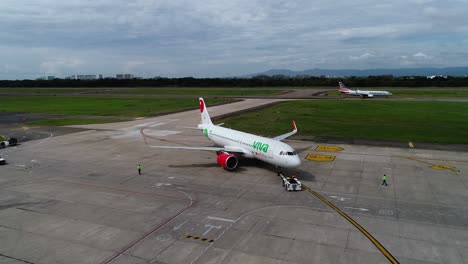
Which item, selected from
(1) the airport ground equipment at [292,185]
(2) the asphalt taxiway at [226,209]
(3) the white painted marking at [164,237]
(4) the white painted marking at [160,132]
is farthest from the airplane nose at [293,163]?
(4) the white painted marking at [160,132]

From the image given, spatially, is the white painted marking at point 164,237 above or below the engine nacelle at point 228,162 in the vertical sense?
below

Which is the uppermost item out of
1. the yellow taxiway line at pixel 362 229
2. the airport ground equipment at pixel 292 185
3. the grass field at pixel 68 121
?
the grass field at pixel 68 121

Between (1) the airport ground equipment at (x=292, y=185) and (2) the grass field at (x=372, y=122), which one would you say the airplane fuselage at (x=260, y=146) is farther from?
(2) the grass field at (x=372, y=122)

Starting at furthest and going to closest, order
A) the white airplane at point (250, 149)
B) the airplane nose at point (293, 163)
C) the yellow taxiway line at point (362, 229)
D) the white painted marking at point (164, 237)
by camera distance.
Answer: the white airplane at point (250, 149)
the airplane nose at point (293, 163)
the white painted marking at point (164, 237)
the yellow taxiway line at point (362, 229)

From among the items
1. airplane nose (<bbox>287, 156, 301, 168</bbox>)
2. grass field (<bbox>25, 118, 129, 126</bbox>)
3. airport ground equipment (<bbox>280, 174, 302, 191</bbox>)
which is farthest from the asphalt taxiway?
grass field (<bbox>25, 118, 129, 126</bbox>)

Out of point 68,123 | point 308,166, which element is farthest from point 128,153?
point 68,123

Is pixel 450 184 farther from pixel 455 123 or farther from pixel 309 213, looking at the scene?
pixel 455 123
